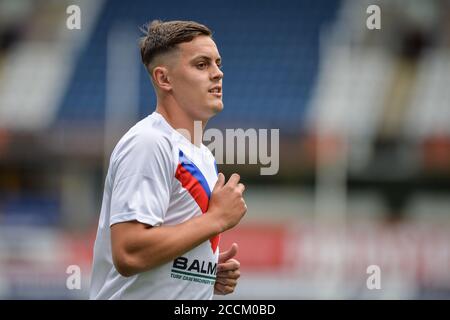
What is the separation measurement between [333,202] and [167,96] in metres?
10.6

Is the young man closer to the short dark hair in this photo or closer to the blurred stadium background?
the short dark hair

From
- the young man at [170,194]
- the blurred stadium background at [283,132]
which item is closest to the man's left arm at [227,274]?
the young man at [170,194]

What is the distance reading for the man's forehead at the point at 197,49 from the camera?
9.26ft

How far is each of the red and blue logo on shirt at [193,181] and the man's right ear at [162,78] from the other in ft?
0.75

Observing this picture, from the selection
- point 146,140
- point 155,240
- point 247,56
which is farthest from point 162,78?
point 247,56

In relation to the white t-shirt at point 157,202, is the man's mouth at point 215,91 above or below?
above

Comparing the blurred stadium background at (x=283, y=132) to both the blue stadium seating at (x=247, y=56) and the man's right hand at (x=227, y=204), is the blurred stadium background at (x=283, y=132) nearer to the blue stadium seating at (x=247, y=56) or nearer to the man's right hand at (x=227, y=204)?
the blue stadium seating at (x=247, y=56)

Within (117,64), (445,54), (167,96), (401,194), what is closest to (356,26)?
(445,54)

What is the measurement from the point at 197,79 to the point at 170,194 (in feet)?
1.24

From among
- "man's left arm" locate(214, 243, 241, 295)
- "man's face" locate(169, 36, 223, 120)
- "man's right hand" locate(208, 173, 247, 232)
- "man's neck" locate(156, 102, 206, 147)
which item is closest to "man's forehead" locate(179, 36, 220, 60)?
"man's face" locate(169, 36, 223, 120)

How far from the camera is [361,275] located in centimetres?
1234

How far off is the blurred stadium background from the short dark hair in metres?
→ 7.94

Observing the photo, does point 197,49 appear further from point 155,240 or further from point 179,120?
point 155,240

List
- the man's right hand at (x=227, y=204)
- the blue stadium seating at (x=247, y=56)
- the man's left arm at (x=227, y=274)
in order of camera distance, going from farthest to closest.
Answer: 1. the blue stadium seating at (x=247, y=56)
2. the man's left arm at (x=227, y=274)
3. the man's right hand at (x=227, y=204)
